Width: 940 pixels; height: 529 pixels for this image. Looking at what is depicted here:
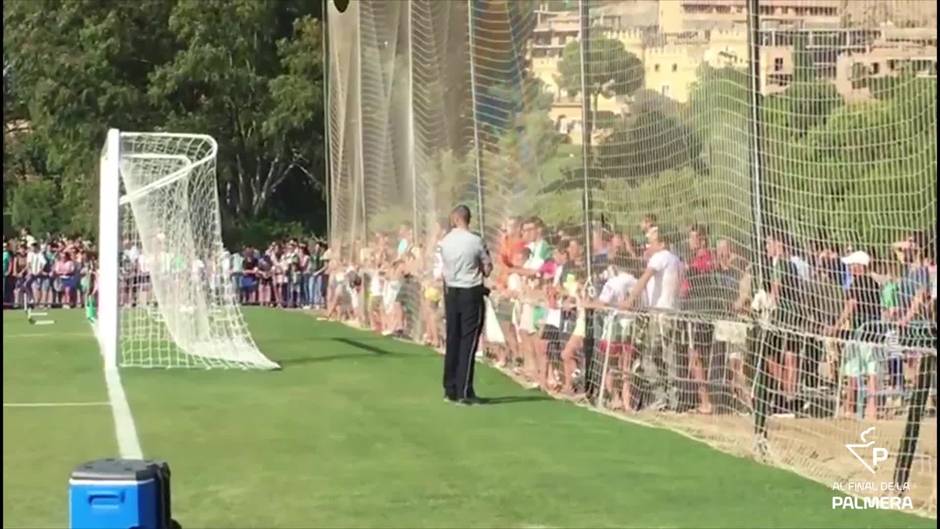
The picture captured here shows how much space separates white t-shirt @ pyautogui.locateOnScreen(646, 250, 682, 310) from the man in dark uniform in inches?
57.8

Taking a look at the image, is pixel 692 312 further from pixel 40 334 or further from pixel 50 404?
pixel 40 334

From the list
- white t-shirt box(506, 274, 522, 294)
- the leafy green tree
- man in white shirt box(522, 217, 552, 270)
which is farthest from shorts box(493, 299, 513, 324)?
the leafy green tree

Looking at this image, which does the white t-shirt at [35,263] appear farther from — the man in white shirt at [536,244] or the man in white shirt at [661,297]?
the man in white shirt at [661,297]

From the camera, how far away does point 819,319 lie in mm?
10344

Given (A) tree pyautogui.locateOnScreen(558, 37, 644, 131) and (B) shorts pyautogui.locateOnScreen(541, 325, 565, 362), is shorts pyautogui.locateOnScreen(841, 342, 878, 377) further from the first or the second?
(B) shorts pyautogui.locateOnScreen(541, 325, 565, 362)

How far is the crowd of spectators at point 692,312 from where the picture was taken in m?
10.1

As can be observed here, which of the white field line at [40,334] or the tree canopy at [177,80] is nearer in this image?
the white field line at [40,334]

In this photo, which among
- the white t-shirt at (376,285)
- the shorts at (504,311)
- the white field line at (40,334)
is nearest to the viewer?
the shorts at (504,311)

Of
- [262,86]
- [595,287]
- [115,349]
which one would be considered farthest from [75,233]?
[595,287]

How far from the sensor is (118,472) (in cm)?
449

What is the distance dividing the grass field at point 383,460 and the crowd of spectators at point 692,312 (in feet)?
2.38

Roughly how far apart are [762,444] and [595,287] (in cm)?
373

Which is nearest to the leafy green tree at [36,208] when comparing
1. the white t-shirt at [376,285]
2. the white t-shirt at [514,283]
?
the white t-shirt at [376,285]

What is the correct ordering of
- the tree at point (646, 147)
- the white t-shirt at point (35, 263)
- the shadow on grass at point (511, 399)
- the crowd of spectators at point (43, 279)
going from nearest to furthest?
the tree at point (646, 147), the shadow on grass at point (511, 399), the crowd of spectators at point (43, 279), the white t-shirt at point (35, 263)
